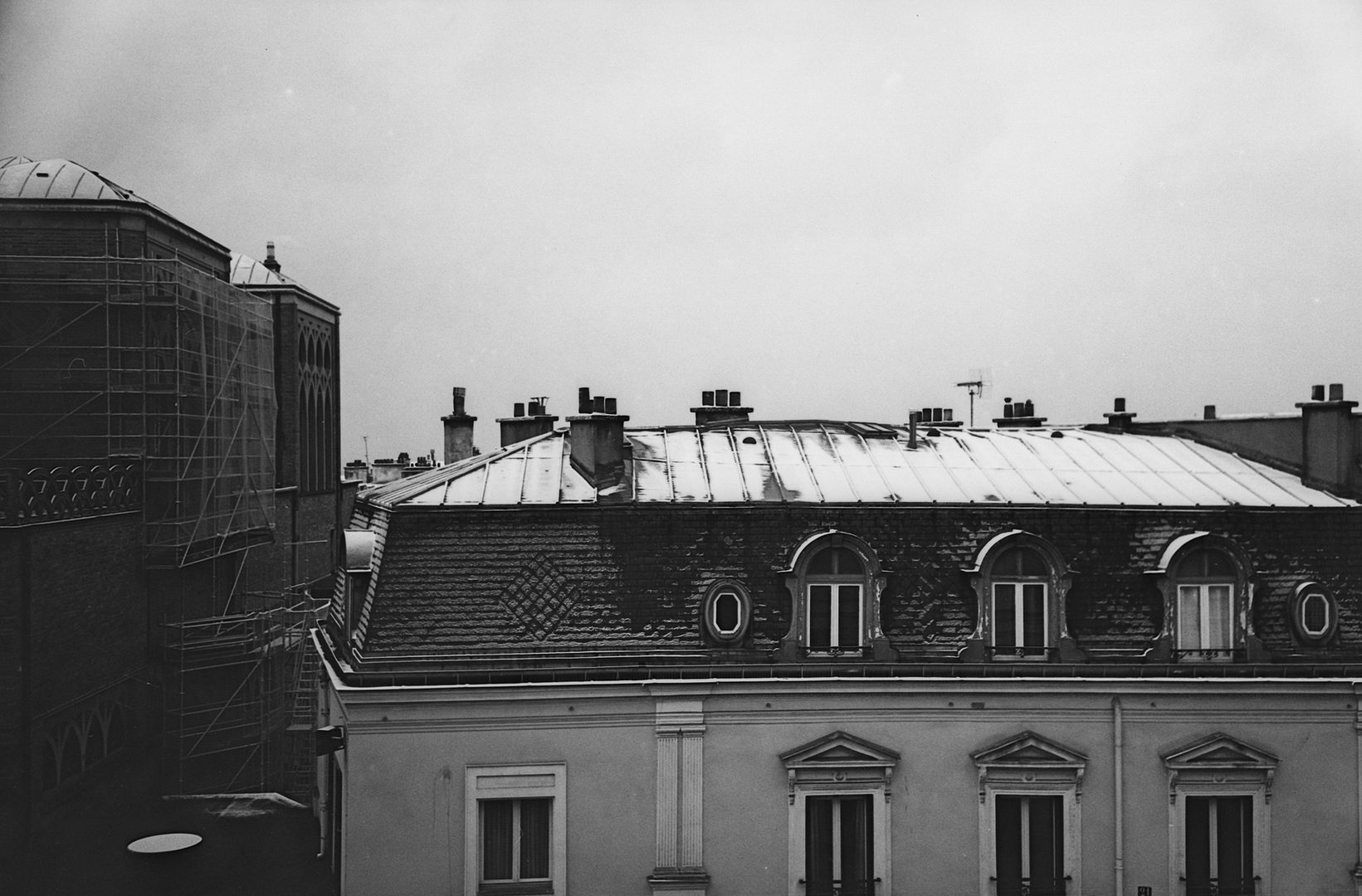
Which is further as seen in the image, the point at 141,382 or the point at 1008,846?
the point at 141,382

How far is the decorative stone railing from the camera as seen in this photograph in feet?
49.6

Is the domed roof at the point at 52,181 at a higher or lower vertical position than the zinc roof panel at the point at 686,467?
higher

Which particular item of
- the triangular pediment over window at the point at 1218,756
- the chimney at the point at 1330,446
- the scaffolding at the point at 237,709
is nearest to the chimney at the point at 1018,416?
the chimney at the point at 1330,446

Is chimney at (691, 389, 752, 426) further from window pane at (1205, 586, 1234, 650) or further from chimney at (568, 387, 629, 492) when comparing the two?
window pane at (1205, 586, 1234, 650)

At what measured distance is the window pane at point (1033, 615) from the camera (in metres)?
13.4

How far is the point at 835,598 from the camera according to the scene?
13289mm

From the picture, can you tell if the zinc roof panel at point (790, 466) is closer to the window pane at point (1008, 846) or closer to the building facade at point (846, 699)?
the building facade at point (846, 699)

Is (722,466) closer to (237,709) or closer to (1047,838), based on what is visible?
(1047,838)

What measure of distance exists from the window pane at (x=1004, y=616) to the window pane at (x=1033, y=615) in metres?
0.12

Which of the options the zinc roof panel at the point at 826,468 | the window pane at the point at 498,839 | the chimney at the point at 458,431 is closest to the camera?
the window pane at the point at 498,839

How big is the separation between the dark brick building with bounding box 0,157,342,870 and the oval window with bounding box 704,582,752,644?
34.1ft

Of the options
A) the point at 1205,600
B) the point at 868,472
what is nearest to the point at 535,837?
the point at 868,472

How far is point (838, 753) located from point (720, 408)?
754 cm

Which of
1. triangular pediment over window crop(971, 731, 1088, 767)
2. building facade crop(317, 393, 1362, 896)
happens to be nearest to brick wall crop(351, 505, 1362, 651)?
building facade crop(317, 393, 1362, 896)
